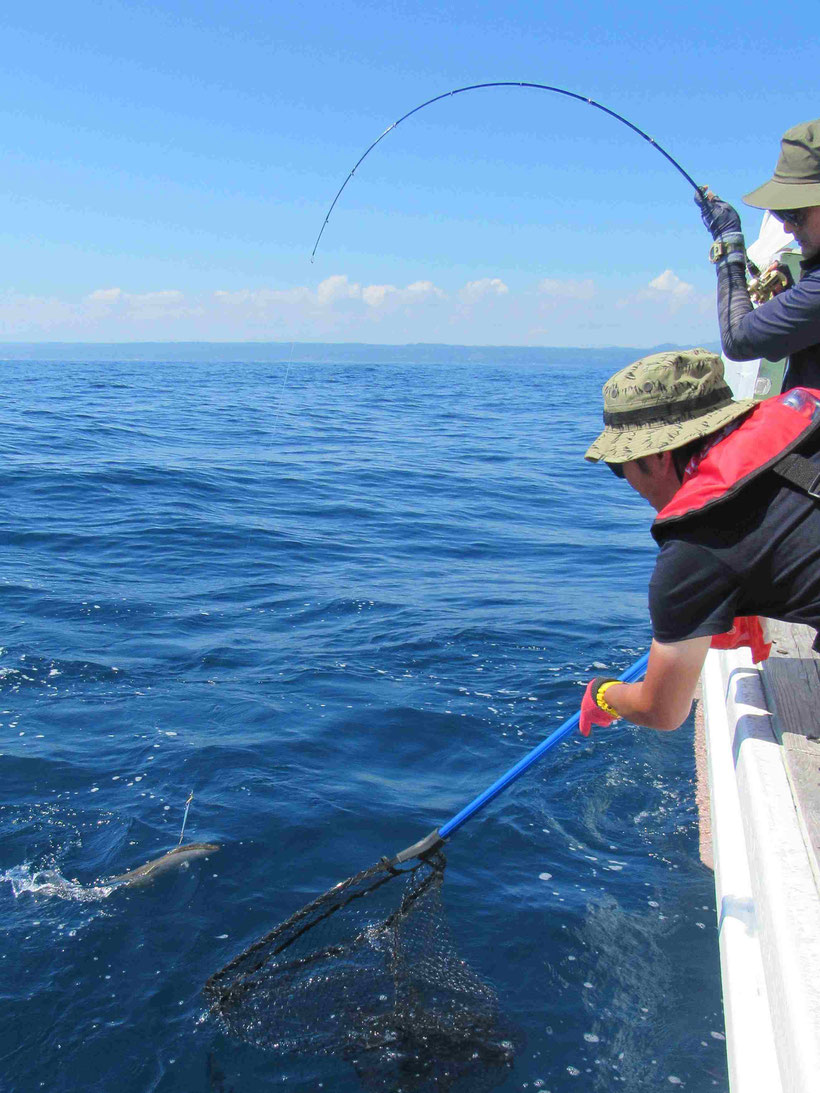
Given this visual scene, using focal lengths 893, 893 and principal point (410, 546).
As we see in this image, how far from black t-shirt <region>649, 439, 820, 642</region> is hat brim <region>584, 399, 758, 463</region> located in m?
0.20

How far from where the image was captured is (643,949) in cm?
409

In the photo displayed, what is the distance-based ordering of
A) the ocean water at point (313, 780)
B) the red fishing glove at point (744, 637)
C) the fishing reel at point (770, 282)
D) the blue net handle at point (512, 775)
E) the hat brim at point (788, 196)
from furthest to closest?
1. the fishing reel at point (770, 282)
2. the ocean water at point (313, 780)
3. the blue net handle at point (512, 775)
4. the red fishing glove at point (744, 637)
5. the hat brim at point (788, 196)

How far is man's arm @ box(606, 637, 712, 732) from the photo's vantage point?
2.33 m

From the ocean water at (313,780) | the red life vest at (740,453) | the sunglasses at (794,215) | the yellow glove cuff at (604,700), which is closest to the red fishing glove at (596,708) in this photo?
the yellow glove cuff at (604,700)

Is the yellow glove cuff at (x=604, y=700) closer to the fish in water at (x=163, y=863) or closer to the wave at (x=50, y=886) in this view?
the fish in water at (x=163, y=863)

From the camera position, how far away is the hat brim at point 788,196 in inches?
111

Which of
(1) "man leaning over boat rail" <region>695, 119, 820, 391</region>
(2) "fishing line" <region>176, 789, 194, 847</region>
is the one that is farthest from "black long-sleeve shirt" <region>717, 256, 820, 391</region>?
(2) "fishing line" <region>176, 789, 194, 847</region>

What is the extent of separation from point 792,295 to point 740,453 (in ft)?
3.46

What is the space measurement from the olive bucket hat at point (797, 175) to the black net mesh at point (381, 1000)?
277 centimetres

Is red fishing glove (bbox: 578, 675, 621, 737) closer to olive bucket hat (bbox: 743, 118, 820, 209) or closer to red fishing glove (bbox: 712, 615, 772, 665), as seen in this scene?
red fishing glove (bbox: 712, 615, 772, 665)

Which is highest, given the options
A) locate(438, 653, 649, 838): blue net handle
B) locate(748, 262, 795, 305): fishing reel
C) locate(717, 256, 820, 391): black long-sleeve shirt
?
locate(748, 262, 795, 305): fishing reel

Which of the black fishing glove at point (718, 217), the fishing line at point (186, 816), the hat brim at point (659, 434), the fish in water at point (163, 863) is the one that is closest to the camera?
the hat brim at point (659, 434)

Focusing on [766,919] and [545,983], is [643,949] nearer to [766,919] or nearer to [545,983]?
[545,983]

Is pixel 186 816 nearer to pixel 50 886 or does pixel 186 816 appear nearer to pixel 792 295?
pixel 50 886
